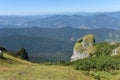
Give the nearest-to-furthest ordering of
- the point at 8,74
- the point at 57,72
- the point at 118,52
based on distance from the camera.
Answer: the point at 8,74 → the point at 57,72 → the point at 118,52

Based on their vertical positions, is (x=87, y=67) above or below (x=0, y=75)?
below

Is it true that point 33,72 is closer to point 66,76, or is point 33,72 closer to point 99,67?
point 66,76

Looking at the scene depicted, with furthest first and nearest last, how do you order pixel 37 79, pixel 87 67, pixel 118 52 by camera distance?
pixel 118 52 → pixel 87 67 → pixel 37 79

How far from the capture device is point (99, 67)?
5477 inches

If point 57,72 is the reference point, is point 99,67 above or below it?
below

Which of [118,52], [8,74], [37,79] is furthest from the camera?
[118,52]

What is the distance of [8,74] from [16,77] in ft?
8.70

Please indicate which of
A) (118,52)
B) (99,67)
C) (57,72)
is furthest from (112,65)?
(57,72)

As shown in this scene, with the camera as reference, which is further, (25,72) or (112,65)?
(112,65)

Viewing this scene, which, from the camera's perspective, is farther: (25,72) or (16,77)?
(25,72)

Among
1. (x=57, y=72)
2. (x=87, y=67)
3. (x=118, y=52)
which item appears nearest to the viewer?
(x=57, y=72)

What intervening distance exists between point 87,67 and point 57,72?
90.2 metres

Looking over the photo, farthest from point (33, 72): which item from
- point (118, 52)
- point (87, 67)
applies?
point (118, 52)

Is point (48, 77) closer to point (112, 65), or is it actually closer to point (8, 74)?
point (8, 74)
